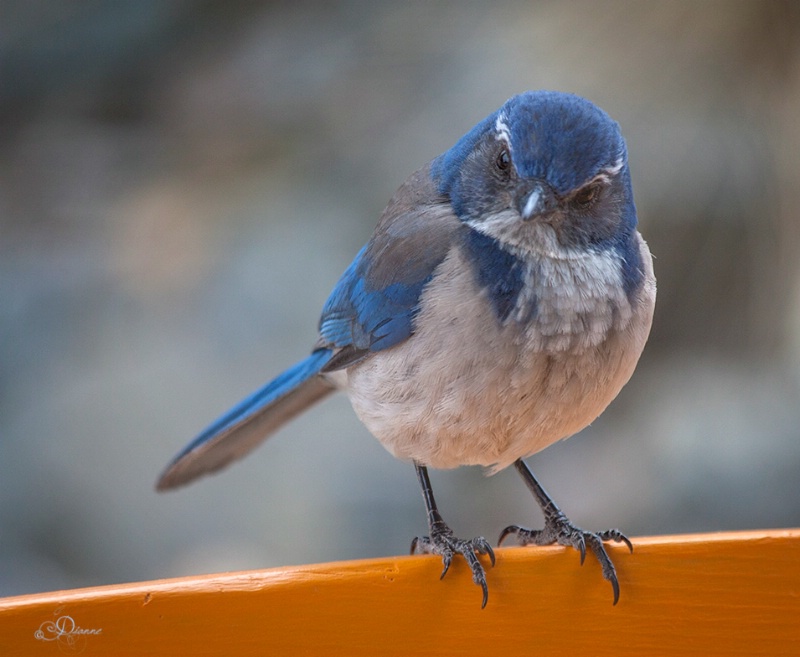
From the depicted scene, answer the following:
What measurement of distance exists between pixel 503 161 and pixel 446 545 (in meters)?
0.88

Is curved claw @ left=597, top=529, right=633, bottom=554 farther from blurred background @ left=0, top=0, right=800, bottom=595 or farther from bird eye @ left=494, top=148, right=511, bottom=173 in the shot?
blurred background @ left=0, top=0, right=800, bottom=595

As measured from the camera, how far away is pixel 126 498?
4301 mm

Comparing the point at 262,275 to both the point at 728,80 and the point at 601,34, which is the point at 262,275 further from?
the point at 728,80

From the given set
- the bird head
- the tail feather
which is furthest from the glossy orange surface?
the tail feather

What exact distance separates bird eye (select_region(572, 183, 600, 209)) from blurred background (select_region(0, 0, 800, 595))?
223 cm

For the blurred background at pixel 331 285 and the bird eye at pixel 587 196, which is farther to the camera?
the blurred background at pixel 331 285

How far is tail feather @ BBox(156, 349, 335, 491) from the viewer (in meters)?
2.89

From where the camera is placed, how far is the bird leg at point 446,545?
6.77 ft

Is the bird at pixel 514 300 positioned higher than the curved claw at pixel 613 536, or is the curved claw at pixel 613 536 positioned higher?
the bird at pixel 514 300

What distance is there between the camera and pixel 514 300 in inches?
85.1

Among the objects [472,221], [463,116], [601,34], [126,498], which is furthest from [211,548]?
[601,34]
